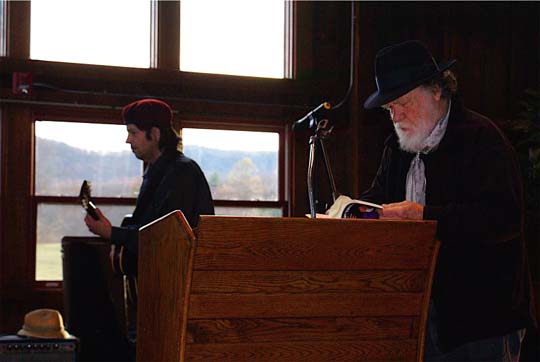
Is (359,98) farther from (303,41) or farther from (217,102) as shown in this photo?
(217,102)

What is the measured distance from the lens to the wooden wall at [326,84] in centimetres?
603

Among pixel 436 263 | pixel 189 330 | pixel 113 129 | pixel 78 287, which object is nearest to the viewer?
pixel 189 330

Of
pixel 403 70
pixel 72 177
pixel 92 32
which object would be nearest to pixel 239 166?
pixel 72 177

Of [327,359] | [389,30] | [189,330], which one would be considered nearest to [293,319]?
[327,359]

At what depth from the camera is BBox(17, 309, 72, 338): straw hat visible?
4254mm

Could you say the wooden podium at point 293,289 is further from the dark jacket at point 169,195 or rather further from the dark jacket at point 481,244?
the dark jacket at point 169,195

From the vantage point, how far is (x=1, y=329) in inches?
234

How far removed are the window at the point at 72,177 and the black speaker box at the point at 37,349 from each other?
2062 millimetres

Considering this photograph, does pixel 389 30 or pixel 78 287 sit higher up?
pixel 389 30

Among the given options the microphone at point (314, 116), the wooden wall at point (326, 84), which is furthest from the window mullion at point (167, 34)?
the microphone at point (314, 116)

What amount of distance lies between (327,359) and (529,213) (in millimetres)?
4318

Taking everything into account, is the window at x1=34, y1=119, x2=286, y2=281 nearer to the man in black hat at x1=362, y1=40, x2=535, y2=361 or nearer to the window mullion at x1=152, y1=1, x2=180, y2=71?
the window mullion at x1=152, y1=1, x2=180, y2=71

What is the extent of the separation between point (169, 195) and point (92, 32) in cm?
325

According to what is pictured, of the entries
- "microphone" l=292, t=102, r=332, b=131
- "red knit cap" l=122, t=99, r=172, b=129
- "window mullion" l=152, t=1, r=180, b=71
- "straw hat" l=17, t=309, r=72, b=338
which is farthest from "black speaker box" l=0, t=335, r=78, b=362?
"window mullion" l=152, t=1, r=180, b=71
